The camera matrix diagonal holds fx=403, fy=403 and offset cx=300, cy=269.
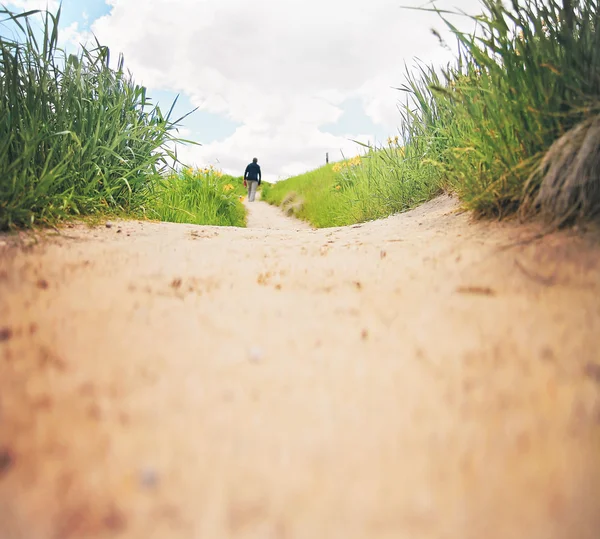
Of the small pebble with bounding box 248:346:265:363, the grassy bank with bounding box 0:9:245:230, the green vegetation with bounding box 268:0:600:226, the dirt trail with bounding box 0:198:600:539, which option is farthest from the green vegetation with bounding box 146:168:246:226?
the small pebble with bounding box 248:346:265:363

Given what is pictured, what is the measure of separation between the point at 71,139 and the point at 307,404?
2.68 m

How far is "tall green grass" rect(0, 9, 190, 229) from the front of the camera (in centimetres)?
208

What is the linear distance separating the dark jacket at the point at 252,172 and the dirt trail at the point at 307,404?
11.9 m

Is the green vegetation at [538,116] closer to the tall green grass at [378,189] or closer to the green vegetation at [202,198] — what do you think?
the tall green grass at [378,189]

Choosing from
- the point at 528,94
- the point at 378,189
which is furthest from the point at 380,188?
the point at 528,94

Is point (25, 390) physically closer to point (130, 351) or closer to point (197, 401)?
point (130, 351)

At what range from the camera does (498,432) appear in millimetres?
653

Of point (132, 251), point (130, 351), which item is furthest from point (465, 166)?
point (130, 351)

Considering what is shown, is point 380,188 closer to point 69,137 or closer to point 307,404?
point 69,137

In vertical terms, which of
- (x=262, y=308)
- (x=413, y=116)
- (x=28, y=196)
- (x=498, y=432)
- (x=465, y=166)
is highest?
(x=413, y=116)

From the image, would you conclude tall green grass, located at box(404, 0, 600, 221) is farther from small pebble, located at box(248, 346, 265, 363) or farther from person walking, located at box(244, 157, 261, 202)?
person walking, located at box(244, 157, 261, 202)

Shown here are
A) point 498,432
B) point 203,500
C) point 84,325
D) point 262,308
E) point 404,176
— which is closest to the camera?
point 203,500

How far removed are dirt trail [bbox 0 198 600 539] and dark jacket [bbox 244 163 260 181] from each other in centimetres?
1187

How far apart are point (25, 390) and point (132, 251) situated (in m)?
1.13
